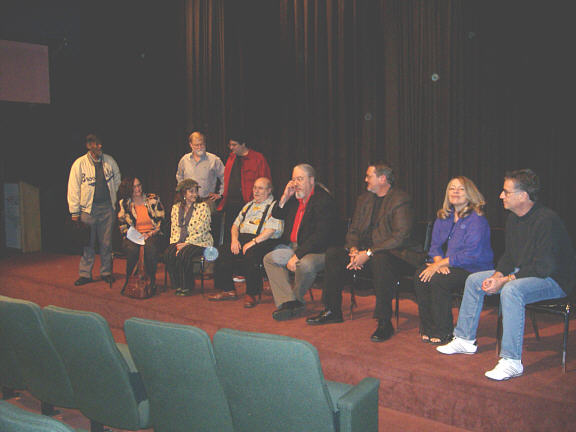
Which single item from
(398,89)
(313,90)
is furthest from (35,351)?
(313,90)

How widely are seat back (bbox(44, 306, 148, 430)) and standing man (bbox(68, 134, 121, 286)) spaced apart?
3.31 m

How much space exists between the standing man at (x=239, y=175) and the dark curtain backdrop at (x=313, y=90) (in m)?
0.59

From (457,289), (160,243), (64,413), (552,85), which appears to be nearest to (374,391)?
(457,289)

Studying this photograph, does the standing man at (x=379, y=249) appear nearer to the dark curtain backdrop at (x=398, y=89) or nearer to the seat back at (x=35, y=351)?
the dark curtain backdrop at (x=398, y=89)

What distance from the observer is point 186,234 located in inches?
209

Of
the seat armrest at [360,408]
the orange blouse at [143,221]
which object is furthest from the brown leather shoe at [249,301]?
the seat armrest at [360,408]

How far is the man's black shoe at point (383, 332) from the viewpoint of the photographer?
3699 millimetres

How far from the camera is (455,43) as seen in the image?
4.89 m

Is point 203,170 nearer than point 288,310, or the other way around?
point 288,310

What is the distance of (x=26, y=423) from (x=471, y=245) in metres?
2.97

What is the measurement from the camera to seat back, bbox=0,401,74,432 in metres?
1.25

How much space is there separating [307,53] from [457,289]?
336 centimetres

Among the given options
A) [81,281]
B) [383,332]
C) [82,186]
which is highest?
[82,186]

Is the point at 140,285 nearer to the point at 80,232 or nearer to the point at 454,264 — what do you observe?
the point at 80,232
